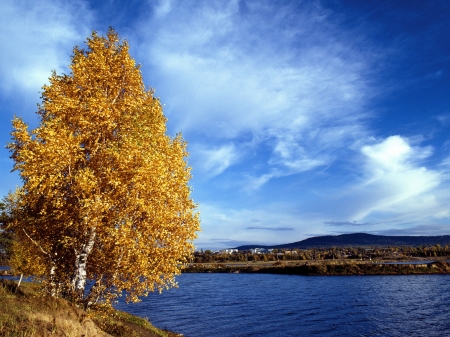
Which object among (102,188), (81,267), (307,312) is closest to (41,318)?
(81,267)

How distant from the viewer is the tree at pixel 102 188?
16.2m

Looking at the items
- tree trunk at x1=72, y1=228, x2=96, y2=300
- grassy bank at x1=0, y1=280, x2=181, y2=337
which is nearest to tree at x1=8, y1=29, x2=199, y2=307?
tree trunk at x1=72, y1=228, x2=96, y2=300

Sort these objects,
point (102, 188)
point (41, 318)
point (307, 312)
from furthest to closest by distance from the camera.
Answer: point (307, 312) < point (102, 188) < point (41, 318)

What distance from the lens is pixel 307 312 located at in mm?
55062

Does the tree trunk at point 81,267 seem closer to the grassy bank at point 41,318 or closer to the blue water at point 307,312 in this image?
the grassy bank at point 41,318

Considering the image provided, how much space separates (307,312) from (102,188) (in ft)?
161

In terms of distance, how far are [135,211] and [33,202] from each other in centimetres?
546

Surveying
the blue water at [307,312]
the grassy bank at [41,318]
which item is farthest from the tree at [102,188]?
the blue water at [307,312]

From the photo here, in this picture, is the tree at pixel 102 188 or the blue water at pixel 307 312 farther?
the blue water at pixel 307 312

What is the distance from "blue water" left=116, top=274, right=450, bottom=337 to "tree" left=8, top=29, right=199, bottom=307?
2645 cm

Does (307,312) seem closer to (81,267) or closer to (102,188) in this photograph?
(81,267)

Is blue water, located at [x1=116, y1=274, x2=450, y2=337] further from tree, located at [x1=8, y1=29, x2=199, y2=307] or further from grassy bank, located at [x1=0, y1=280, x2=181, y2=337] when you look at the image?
grassy bank, located at [x1=0, y1=280, x2=181, y2=337]

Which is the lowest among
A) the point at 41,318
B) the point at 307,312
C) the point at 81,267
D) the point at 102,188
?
the point at 307,312

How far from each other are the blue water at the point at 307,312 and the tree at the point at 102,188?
2645 centimetres
